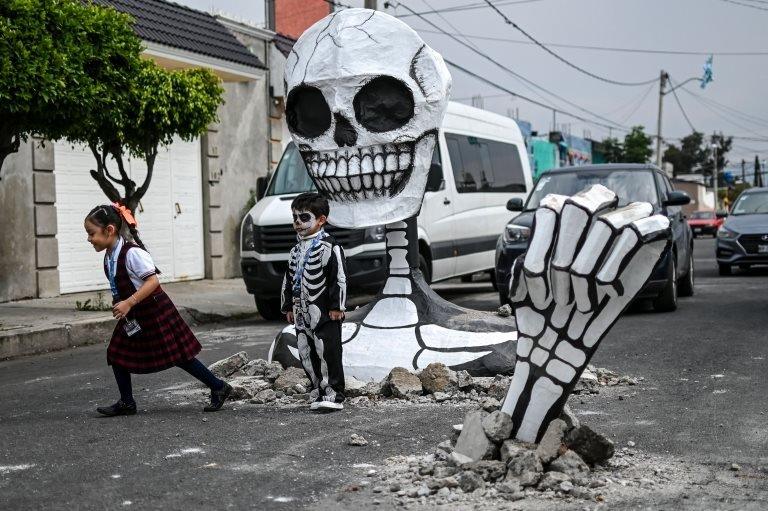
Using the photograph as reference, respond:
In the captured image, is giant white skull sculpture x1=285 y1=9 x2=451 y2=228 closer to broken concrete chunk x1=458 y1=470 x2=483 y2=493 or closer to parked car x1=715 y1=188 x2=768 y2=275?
broken concrete chunk x1=458 y1=470 x2=483 y2=493

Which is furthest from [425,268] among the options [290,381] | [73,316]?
[290,381]

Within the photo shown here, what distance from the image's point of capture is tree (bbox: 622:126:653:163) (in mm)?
51406

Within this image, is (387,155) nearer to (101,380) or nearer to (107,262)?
(107,262)

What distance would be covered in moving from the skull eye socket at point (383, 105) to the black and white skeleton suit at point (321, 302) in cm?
94

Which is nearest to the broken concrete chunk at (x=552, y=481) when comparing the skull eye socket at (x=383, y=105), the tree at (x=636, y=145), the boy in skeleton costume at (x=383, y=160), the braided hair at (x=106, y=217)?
the boy in skeleton costume at (x=383, y=160)

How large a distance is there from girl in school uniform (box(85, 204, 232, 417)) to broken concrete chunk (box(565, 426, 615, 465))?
250 centimetres

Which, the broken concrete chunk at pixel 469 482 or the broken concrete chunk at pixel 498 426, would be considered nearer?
the broken concrete chunk at pixel 469 482

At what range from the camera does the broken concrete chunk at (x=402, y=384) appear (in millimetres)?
6109

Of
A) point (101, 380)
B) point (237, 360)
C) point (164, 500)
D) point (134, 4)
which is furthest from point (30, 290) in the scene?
point (164, 500)

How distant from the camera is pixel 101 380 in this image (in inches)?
293

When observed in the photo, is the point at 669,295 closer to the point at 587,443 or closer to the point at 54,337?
the point at 54,337

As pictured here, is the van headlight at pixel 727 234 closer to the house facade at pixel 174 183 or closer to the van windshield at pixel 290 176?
the van windshield at pixel 290 176

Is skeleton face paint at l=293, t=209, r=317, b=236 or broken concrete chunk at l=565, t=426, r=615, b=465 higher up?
skeleton face paint at l=293, t=209, r=317, b=236

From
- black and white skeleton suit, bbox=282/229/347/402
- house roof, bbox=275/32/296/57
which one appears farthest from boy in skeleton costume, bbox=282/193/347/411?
house roof, bbox=275/32/296/57
